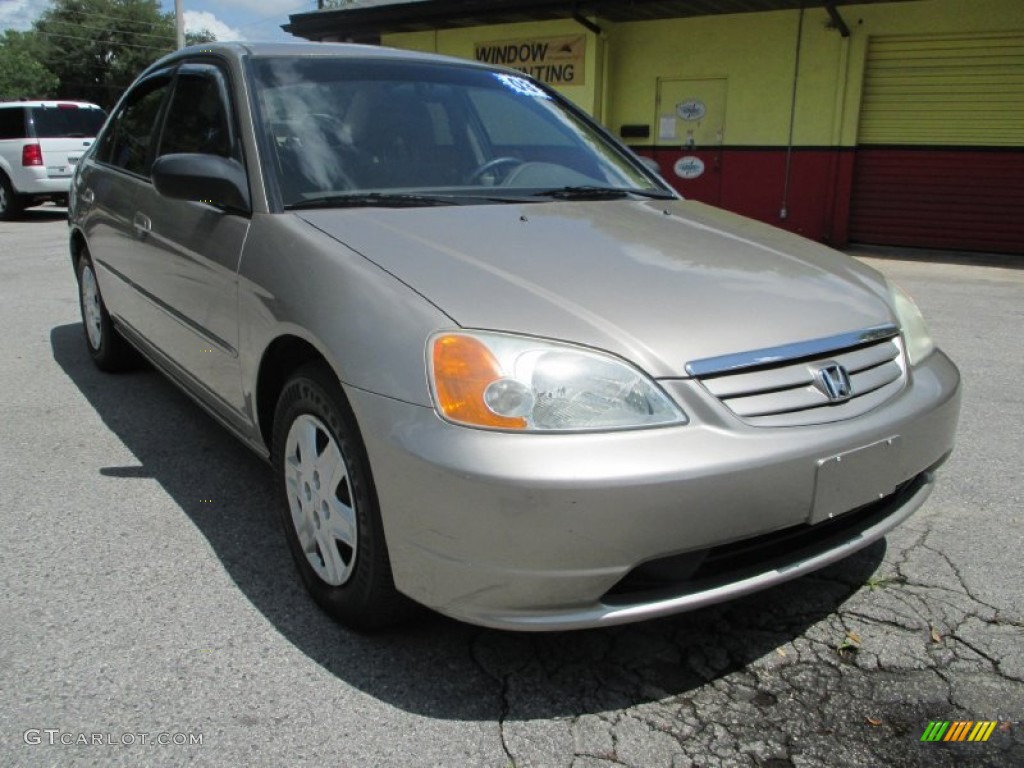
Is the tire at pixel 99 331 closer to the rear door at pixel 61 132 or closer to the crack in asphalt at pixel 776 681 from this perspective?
the crack in asphalt at pixel 776 681

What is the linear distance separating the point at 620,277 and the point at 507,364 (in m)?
0.52

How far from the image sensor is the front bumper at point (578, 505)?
1895mm

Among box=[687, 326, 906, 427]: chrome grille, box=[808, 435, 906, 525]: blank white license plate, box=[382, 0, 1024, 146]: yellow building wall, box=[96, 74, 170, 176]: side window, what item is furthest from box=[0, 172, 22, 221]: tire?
box=[808, 435, 906, 525]: blank white license plate

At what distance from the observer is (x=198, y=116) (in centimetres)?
342

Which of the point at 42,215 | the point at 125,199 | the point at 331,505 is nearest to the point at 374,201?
the point at 331,505

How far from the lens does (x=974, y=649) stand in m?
2.42

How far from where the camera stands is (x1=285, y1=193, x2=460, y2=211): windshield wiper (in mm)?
2729

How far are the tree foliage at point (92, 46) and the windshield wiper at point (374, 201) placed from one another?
6246cm

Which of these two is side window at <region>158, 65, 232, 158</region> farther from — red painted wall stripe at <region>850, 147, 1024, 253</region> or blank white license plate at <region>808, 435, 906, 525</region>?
red painted wall stripe at <region>850, 147, 1024, 253</region>

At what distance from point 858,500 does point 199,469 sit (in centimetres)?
262

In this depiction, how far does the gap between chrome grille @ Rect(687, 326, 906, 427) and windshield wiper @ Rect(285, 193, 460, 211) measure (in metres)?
1.19

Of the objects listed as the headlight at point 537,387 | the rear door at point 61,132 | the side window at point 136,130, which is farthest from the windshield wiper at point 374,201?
the rear door at point 61,132

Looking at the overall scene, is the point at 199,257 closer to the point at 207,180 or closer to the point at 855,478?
the point at 207,180

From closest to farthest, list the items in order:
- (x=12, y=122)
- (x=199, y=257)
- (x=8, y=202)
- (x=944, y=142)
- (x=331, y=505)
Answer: (x=331, y=505) < (x=199, y=257) < (x=944, y=142) < (x=12, y=122) < (x=8, y=202)
